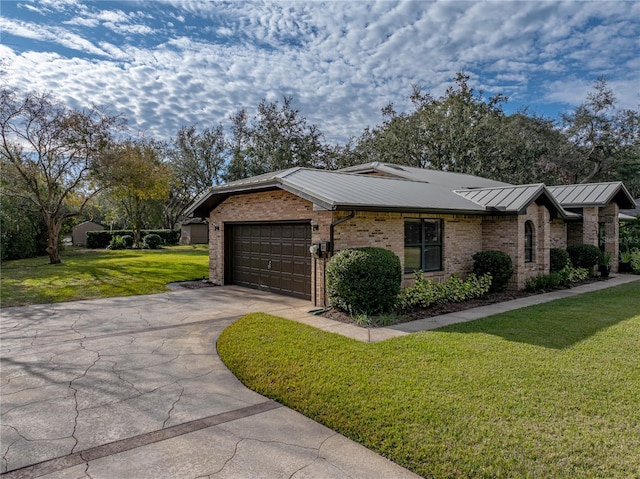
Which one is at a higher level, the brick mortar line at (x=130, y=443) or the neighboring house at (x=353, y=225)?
the neighboring house at (x=353, y=225)

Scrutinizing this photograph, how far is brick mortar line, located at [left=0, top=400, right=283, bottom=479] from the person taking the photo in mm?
3422

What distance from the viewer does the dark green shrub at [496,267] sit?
38.7 ft

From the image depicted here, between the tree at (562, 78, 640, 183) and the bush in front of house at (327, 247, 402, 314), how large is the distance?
31.3 metres

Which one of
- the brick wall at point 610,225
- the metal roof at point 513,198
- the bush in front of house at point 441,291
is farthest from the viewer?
the brick wall at point 610,225

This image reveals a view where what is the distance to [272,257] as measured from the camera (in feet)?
40.8

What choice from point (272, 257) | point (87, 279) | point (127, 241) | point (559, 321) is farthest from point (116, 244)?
point (559, 321)

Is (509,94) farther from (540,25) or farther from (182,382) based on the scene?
(182,382)

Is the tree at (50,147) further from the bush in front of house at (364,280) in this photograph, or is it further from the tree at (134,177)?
the bush in front of house at (364,280)

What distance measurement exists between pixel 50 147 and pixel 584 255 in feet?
79.1

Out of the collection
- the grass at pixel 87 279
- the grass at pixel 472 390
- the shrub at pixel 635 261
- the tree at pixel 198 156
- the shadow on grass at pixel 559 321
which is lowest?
the grass at pixel 472 390

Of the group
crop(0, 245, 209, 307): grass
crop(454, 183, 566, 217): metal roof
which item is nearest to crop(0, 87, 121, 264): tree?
crop(0, 245, 209, 307): grass

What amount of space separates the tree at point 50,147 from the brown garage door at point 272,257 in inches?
466

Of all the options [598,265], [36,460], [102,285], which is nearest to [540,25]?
[598,265]

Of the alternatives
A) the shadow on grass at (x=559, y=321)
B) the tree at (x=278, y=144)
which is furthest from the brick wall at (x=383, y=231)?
the tree at (x=278, y=144)
